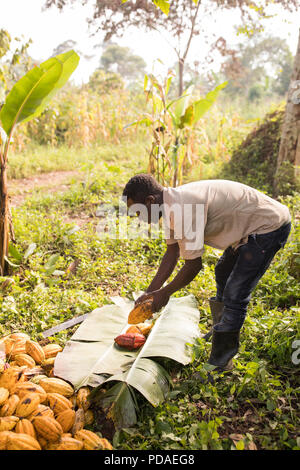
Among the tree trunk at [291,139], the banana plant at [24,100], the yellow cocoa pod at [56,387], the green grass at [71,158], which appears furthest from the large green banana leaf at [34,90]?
the tree trunk at [291,139]

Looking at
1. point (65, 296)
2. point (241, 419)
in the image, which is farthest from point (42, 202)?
point (241, 419)

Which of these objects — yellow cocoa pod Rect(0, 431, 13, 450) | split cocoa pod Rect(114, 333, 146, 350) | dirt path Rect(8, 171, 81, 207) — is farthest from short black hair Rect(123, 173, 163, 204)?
dirt path Rect(8, 171, 81, 207)

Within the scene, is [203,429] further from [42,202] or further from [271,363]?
[42,202]

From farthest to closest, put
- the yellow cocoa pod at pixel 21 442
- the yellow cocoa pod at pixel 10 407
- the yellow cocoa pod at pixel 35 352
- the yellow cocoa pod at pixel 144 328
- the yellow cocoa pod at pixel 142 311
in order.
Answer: the yellow cocoa pod at pixel 144 328, the yellow cocoa pod at pixel 35 352, the yellow cocoa pod at pixel 142 311, the yellow cocoa pod at pixel 10 407, the yellow cocoa pod at pixel 21 442

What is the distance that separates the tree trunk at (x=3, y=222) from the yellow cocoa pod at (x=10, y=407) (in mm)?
1883

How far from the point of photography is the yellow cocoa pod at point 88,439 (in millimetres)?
1756

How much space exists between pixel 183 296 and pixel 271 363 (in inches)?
39.0

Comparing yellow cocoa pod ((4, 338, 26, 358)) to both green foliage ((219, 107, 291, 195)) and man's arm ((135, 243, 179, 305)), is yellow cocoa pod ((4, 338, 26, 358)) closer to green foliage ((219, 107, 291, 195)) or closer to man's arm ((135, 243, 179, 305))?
man's arm ((135, 243, 179, 305))

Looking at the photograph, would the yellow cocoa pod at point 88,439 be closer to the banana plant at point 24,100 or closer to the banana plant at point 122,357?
the banana plant at point 122,357

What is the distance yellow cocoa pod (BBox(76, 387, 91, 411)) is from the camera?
6.61 ft

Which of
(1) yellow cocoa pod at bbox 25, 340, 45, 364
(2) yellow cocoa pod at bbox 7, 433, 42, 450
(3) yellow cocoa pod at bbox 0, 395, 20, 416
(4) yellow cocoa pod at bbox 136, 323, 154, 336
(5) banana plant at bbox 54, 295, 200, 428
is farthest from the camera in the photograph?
(4) yellow cocoa pod at bbox 136, 323, 154, 336

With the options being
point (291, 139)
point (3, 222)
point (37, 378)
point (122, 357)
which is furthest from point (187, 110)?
point (37, 378)

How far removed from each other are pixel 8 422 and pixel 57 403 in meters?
0.27

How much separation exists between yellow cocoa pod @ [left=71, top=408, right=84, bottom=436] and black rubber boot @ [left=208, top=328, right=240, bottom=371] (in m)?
0.88
